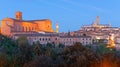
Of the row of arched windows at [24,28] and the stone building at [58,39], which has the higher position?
the row of arched windows at [24,28]

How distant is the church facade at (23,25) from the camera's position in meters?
62.0

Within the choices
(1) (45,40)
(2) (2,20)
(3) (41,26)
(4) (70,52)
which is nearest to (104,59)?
(4) (70,52)

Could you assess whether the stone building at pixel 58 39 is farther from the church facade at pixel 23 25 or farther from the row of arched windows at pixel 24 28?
the row of arched windows at pixel 24 28

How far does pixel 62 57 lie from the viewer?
49.3ft

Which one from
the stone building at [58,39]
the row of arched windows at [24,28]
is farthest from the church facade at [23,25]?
the stone building at [58,39]

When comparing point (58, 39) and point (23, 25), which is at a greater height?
point (23, 25)

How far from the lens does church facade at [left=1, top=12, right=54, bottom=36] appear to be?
62.0m

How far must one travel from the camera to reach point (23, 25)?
219 feet

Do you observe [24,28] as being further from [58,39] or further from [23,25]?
[58,39]

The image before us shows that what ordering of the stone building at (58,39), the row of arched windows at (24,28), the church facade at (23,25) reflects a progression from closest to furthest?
1. the stone building at (58,39)
2. the church facade at (23,25)
3. the row of arched windows at (24,28)

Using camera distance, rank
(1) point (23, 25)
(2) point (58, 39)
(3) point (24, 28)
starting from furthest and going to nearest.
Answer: (3) point (24, 28), (1) point (23, 25), (2) point (58, 39)

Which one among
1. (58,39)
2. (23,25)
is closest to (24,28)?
(23,25)

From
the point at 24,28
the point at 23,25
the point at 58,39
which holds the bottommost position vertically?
the point at 58,39

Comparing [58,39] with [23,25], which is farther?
[23,25]
